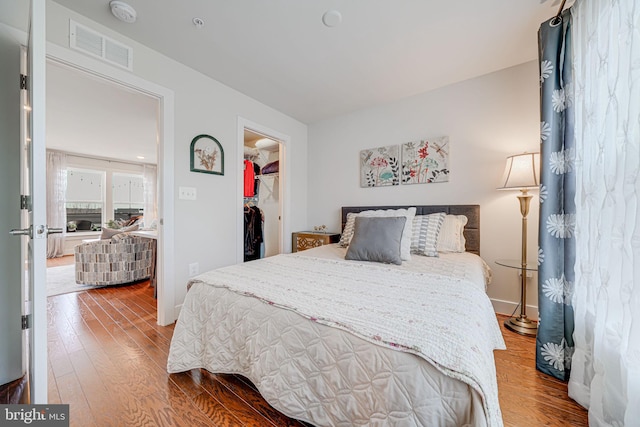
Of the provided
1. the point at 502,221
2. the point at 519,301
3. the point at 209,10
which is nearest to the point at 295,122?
the point at 209,10

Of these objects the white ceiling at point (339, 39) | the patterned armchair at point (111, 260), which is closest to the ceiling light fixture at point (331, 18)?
the white ceiling at point (339, 39)

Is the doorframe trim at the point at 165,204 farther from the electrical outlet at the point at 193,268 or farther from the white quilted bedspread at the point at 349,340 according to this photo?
the white quilted bedspread at the point at 349,340

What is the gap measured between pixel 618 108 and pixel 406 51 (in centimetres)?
160

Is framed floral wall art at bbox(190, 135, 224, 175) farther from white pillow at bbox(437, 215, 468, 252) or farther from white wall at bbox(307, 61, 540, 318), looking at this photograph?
white pillow at bbox(437, 215, 468, 252)

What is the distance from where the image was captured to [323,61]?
7.58 ft

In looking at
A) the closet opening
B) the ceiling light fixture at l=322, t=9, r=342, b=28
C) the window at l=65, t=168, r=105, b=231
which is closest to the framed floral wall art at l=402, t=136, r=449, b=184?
the ceiling light fixture at l=322, t=9, r=342, b=28

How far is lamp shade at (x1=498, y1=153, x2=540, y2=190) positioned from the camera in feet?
6.66

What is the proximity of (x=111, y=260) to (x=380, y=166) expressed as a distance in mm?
3928

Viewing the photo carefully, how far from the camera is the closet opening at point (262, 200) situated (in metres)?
3.84

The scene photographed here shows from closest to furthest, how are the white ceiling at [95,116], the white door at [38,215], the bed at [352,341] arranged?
the bed at [352,341], the white door at [38,215], the white ceiling at [95,116]

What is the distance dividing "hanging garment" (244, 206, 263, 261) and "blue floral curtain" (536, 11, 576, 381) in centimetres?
342

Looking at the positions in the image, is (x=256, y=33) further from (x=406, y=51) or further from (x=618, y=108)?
(x=618, y=108)

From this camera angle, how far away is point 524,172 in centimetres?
207

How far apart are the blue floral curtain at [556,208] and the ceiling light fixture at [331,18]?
4.50 feet
